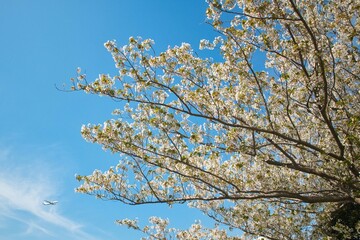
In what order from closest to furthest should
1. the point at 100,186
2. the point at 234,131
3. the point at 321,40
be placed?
the point at 321,40, the point at 234,131, the point at 100,186

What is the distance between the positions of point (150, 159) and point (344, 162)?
459 cm

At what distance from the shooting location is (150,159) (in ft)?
29.2

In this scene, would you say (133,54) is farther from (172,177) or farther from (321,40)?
(321,40)

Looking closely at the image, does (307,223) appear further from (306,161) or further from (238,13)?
(238,13)

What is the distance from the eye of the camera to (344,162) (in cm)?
696

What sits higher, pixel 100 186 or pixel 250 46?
pixel 250 46

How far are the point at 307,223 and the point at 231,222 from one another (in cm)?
247

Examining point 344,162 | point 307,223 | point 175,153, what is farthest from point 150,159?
point 307,223

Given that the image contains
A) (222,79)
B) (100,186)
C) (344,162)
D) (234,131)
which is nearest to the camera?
(344,162)

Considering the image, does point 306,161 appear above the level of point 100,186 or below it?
above

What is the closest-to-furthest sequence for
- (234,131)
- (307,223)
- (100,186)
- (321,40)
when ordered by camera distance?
(321,40) < (234,131) < (100,186) < (307,223)

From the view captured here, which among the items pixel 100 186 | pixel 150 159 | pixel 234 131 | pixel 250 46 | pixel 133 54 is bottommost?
pixel 100 186

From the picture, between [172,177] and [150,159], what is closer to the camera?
[150,159]

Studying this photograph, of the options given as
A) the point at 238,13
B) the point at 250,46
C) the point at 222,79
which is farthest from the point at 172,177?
the point at 238,13
